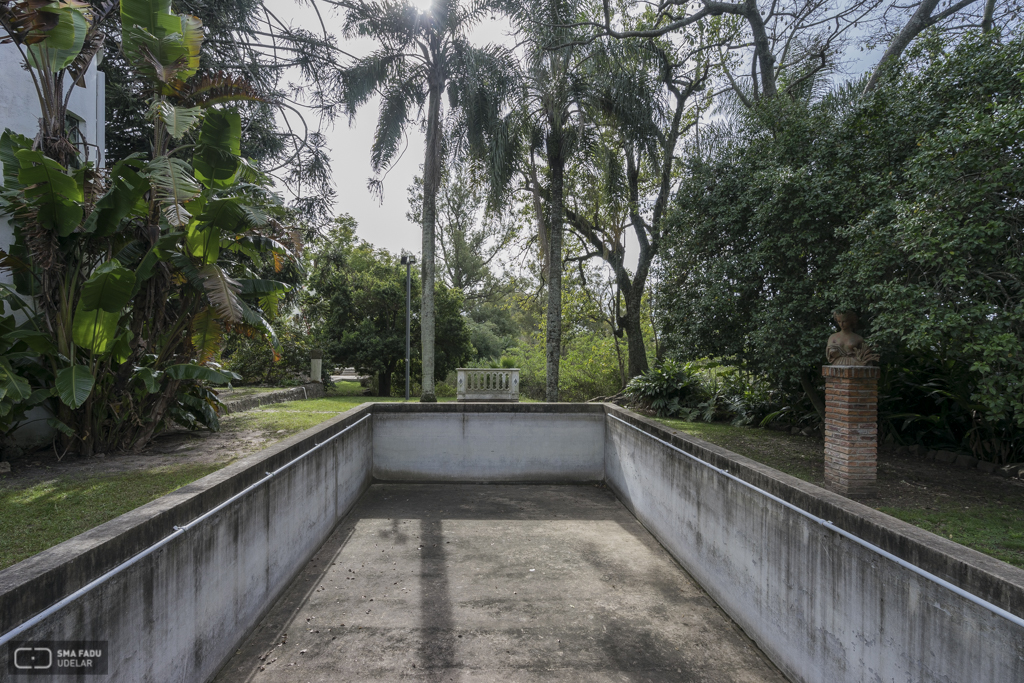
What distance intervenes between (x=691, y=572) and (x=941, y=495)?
2793 mm

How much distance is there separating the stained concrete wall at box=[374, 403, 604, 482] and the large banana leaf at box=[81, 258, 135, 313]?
4546 mm

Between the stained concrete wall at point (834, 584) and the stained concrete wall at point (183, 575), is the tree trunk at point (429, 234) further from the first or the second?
the stained concrete wall at point (834, 584)

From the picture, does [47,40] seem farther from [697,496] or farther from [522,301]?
[522,301]

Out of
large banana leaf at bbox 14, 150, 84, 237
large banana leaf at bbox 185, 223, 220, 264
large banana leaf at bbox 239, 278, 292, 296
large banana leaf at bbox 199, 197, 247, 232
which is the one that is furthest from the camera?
large banana leaf at bbox 239, 278, 292, 296

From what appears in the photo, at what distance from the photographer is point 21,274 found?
6.37m

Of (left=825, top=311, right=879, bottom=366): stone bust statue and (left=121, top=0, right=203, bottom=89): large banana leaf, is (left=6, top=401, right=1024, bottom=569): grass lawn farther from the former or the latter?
(left=121, top=0, right=203, bottom=89): large banana leaf

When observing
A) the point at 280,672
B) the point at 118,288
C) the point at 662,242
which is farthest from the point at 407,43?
the point at 280,672

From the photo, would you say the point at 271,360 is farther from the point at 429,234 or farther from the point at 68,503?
the point at 68,503

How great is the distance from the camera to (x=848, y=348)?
5652 millimetres

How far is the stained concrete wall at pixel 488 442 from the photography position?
31.5 ft

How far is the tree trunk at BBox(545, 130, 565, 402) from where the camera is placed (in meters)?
12.9

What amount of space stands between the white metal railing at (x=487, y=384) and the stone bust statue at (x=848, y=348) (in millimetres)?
10457

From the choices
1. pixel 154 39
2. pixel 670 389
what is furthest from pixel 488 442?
pixel 154 39

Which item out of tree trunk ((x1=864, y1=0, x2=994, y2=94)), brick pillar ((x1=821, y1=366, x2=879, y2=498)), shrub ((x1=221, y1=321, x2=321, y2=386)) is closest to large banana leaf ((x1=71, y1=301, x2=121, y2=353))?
brick pillar ((x1=821, y1=366, x2=879, y2=498))
